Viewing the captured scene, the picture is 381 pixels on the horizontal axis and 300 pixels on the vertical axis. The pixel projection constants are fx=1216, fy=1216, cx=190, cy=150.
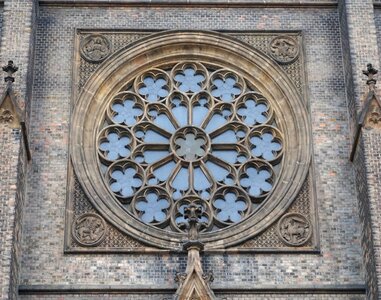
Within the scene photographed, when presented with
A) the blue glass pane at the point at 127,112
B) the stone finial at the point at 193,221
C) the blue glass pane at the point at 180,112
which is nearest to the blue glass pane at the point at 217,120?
the blue glass pane at the point at 180,112

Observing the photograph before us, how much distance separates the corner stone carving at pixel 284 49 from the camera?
1005 inches

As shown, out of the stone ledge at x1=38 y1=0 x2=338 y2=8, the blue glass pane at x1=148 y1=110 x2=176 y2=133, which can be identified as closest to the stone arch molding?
the stone ledge at x1=38 y1=0 x2=338 y2=8

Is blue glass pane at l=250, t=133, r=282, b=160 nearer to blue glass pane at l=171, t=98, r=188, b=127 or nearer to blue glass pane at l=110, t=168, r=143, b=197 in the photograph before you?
blue glass pane at l=171, t=98, r=188, b=127

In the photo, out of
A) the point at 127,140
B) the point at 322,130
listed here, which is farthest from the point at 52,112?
the point at 322,130

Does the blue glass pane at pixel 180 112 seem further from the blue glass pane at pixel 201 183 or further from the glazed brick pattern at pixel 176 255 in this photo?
the glazed brick pattern at pixel 176 255

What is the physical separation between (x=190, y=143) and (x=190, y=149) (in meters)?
0.15

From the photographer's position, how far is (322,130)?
24.5 m

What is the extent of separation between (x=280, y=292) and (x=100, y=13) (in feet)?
24.7

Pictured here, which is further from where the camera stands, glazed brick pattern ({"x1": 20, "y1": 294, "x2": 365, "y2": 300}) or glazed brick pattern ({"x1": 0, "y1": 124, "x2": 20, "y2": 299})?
glazed brick pattern ({"x1": 20, "y1": 294, "x2": 365, "y2": 300})

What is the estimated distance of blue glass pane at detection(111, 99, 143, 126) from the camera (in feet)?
81.8

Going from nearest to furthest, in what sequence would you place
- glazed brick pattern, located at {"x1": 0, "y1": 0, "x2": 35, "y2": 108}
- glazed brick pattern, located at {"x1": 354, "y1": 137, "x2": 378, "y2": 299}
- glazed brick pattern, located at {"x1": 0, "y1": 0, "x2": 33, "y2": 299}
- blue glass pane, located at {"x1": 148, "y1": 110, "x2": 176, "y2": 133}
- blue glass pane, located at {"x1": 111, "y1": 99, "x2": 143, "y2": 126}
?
glazed brick pattern, located at {"x1": 0, "y1": 0, "x2": 33, "y2": 299}, glazed brick pattern, located at {"x1": 354, "y1": 137, "x2": 378, "y2": 299}, glazed brick pattern, located at {"x1": 0, "y1": 0, "x2": 35, "y2": 108}, blue glass pane, located at {"x1": 148, "y1": 110, "x2": 176, "y2": 133}, blue glass pane, located at {"x1": 111, "y1": 99, "x2": 143, "y2": 126}

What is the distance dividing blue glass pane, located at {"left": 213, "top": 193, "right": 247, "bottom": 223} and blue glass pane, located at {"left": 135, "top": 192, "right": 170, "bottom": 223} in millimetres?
1021

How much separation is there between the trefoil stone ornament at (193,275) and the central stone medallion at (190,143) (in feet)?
6.79

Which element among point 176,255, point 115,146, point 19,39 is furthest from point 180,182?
point 19,39
